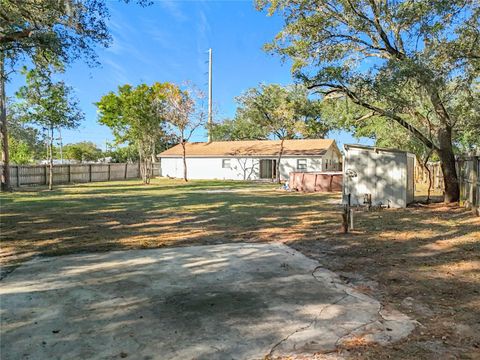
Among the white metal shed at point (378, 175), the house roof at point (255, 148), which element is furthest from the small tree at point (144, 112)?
the white metal shed at point (378, 175)

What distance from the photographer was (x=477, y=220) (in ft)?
31.3

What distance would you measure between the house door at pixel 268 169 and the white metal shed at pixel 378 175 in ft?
58.1

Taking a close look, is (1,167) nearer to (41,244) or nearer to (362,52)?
(41,244)

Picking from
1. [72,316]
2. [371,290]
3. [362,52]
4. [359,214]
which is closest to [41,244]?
[72,316]

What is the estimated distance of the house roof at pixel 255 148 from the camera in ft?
96.3

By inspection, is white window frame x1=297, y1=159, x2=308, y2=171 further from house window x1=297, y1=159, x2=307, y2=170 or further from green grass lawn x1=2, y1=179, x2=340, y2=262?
green grass lawn x1=2, y1=179, x2=340, y2=262

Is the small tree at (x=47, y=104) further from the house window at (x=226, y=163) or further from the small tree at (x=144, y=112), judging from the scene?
the house window at (x=226, y=163)

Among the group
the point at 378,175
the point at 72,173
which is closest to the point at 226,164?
the point at 72,173

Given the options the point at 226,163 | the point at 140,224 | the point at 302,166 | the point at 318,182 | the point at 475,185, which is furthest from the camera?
the point at 226,163

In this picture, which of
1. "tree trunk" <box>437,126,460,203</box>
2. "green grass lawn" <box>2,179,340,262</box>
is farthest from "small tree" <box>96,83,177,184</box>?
"tree trunk" <box>437,126,460,203</box>

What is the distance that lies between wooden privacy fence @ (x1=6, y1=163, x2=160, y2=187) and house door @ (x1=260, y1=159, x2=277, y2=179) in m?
11.5

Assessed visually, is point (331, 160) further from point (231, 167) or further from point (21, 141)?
point (21, 141)

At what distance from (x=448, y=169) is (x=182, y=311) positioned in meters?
12.2

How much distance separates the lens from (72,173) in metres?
26.4
